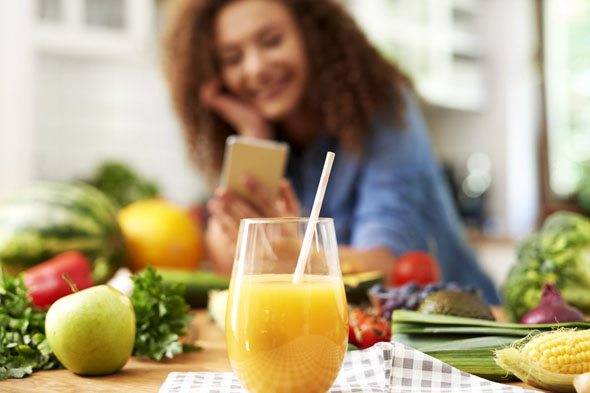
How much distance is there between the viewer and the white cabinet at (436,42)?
487 centimetres

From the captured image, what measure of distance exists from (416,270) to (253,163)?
53 cm

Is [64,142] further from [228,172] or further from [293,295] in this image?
[293,295]

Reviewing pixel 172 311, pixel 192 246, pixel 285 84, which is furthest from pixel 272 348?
pixel 285 84

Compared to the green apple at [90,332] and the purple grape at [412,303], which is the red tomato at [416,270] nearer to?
the purple grape at [412,303]

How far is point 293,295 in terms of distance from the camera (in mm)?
727

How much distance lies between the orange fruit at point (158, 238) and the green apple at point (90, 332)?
0.96 meters

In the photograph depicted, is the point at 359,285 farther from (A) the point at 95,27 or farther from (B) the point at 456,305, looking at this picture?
(A) the point at 95,27

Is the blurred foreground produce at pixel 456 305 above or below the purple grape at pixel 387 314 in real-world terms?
above

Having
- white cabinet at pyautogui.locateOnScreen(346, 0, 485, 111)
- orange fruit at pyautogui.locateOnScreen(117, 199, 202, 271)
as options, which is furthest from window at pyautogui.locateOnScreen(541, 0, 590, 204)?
orange fruit at pyautogui.locateOnScreen(117, 199, 202, 271)

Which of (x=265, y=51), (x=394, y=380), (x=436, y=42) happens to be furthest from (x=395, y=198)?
(x=436, y=42)

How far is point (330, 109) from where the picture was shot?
2.23m

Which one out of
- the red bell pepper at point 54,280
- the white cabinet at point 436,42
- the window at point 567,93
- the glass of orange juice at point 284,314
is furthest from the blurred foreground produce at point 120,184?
the window at point 567,93

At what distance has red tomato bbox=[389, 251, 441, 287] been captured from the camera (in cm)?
149

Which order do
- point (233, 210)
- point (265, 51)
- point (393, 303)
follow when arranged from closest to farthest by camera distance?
point (393, 303) < point (233, 210) < point (265, 51)
